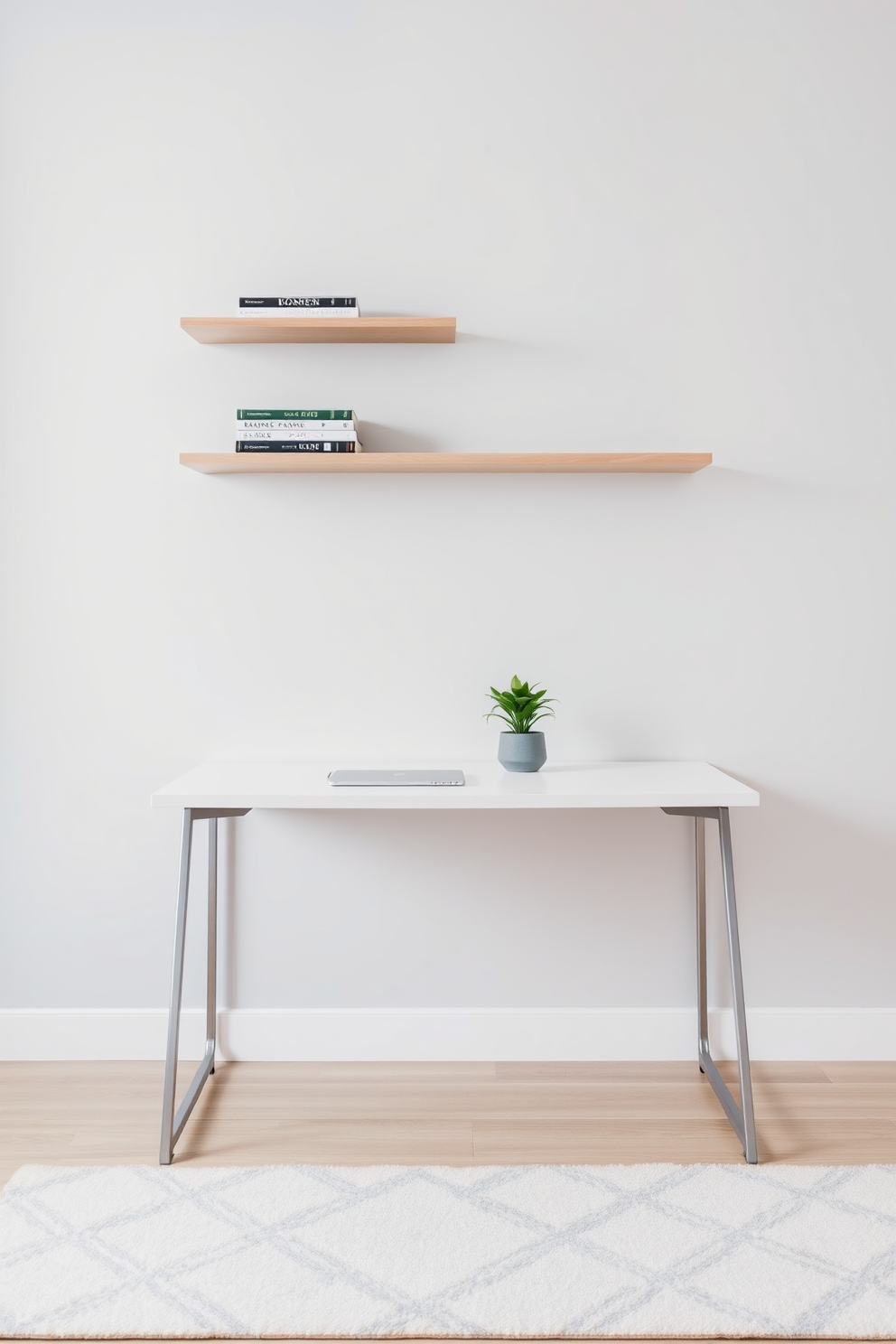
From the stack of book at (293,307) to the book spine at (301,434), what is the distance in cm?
26

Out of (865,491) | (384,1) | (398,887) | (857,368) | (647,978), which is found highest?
(384,1)

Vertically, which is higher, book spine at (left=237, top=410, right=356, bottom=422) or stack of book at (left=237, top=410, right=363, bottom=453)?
book spine at (left=237, top=410, right=356, bottom=422)

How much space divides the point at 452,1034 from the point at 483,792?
0.78 metres

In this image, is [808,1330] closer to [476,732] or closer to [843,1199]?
[843,1199]

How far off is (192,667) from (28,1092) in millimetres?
1045

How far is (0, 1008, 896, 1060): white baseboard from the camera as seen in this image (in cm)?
235

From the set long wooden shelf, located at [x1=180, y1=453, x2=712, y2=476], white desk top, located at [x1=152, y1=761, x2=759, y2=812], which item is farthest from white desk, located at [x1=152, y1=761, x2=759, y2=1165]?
long wooden shelf, located at [x1=180, y1=453, x2=712, y2=476]

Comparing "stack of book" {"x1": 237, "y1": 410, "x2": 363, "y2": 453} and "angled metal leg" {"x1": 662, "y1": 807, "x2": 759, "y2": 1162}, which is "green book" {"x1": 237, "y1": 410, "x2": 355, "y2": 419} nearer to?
"stack of book" {"x1": 237, "y1": 410, "x2": 363, "y2": 453}

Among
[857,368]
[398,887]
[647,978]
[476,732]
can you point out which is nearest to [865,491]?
[857,368]

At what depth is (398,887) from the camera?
2369 mm

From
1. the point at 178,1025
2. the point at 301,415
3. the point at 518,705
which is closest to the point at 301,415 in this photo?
the point at 301,415

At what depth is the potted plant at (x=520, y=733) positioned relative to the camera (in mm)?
2164

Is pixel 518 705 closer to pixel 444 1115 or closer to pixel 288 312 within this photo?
pixel 444 1115

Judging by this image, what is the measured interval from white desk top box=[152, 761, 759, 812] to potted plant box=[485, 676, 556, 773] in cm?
4
